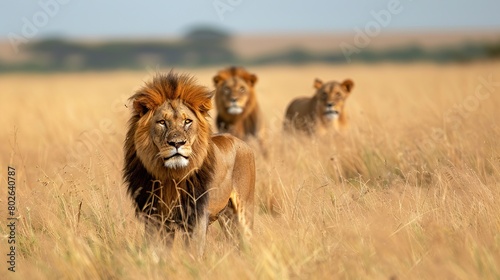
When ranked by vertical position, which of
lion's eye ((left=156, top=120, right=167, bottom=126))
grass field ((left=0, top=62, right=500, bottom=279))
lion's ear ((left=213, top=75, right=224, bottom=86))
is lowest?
grass field ((left=0, top=62, right=500, bottom=279))

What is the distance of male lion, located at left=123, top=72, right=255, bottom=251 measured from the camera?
5.13 m

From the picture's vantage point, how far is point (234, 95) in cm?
1076

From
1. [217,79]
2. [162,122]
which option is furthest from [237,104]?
[162,122]

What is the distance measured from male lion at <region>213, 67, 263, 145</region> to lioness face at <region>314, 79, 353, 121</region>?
0.79 meters

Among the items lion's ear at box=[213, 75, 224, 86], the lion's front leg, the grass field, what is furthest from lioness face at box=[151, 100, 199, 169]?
lion's ear at box=[213, 75, 224, 86]

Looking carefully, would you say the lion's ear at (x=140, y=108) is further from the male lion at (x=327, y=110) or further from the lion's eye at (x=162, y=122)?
the male lion at (x=327, y=110)

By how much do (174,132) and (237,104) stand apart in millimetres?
5758

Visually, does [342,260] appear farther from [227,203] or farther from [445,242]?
[227,203]

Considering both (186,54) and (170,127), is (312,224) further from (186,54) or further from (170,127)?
(186,54)

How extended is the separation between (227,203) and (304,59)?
4564cm

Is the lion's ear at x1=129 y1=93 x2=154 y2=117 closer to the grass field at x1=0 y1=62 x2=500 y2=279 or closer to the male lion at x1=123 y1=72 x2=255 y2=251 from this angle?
the male lion at x1=123 y1=72 x2=255 y2=251

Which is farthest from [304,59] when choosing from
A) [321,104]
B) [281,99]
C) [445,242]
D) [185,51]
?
[445,242]

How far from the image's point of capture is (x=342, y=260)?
4.73 metres

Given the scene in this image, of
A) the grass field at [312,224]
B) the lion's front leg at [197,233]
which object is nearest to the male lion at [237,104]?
the grass field at [312,224]
